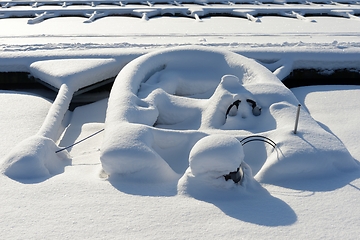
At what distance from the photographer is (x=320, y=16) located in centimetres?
943

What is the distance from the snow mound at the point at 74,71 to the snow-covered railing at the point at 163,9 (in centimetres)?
344

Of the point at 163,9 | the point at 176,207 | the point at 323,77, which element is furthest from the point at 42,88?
the point at 163,9

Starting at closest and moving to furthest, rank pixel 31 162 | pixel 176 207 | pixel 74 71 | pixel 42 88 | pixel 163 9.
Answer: pixel 176 207, pixel 31 162, pixel 74 71, pixel 42 88, pixel 163 9

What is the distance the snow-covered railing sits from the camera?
904 cm

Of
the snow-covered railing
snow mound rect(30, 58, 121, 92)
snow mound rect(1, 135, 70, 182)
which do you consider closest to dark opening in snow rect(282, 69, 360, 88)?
snow mound rect(30, 58, 121, 92)

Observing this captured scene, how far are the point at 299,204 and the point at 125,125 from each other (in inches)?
63.3

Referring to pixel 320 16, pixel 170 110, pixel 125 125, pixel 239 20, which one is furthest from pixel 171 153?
pixel 320 16

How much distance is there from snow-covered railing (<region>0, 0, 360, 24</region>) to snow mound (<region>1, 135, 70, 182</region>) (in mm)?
5835

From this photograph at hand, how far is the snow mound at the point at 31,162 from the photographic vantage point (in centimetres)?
282

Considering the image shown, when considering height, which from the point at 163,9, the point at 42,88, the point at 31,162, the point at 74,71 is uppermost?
the point at 163,9

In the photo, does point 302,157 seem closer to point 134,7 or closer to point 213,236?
point 213,236

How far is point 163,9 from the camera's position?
30.3 feet

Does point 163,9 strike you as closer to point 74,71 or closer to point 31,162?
point 74,71

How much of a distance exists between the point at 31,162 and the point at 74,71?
89.5 inches
